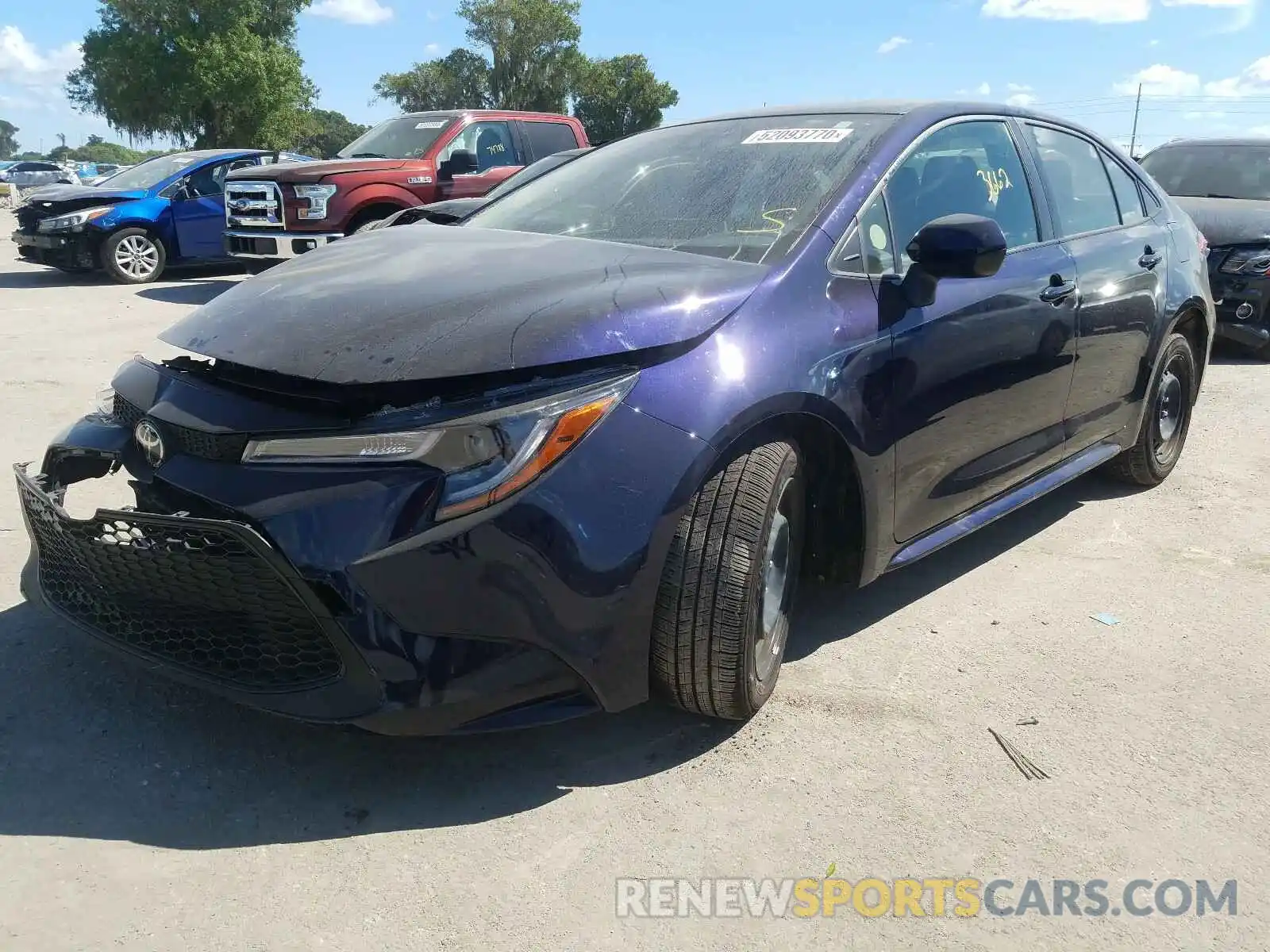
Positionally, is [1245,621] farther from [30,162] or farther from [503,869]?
[30,162]

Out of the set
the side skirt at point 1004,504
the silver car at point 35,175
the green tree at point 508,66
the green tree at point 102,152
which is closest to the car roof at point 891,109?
the side skirt at point 1004,504

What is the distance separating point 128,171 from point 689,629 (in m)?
13.0

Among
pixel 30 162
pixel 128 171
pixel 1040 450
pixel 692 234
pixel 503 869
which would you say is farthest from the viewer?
pixel 30 162

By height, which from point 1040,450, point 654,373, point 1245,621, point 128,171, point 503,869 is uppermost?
point 128,171

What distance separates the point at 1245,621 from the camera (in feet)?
11.4

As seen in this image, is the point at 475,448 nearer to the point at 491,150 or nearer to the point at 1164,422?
the point at 1164,422

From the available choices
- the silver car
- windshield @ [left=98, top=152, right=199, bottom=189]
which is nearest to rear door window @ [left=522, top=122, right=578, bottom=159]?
windshield @ [left=98, top=152, right=199, bottom=189]

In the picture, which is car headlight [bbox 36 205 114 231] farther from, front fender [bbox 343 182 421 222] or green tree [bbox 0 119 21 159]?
green tree [bbox 0 119 21 159]

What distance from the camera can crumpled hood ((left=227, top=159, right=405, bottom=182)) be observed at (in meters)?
9.99

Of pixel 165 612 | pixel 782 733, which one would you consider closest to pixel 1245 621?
pixel 782 733

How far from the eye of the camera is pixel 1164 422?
190 inches

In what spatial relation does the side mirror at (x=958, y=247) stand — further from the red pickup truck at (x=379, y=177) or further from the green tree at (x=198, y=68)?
the green tree at (x=198, y=68)

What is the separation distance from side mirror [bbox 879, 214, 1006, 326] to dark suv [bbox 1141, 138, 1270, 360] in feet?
19.2

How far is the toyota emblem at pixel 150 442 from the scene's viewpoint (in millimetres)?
2377
